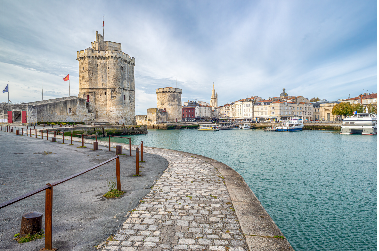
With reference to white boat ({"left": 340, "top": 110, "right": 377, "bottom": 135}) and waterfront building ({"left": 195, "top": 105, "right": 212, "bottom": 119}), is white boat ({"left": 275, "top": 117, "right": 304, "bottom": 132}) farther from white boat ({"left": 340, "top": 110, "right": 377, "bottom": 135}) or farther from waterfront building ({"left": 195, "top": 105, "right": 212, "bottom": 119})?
waterfront building ({"left": 195, "top": 105, "right": 212, "bottom": 119})

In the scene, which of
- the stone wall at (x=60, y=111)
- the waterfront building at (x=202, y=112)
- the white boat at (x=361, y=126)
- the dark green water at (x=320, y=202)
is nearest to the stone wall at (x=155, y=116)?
the stone wall at (x=60, y=111)

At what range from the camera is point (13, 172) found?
8266 millimetres

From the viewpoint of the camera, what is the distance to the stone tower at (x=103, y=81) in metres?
52.3

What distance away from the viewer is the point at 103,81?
2093 inches

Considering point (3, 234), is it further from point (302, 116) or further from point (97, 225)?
point (302, 116)

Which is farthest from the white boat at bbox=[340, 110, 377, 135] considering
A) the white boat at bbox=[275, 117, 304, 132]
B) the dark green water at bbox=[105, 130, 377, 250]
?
the dark green water at bbox=[105, 130, 377, 250]

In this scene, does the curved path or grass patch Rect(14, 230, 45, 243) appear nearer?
grass patch Rect(14, 230, 45, 243)

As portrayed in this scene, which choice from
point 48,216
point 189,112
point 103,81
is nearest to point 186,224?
point 48,216

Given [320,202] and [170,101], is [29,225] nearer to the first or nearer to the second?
[320,202]

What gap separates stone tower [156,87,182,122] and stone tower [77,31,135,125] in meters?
23.4

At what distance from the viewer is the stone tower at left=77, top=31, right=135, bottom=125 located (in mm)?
52344

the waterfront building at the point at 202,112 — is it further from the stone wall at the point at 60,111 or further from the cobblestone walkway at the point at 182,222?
the cobblestone walkway at the point at 182,222

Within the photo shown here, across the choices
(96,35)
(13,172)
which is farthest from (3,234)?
(96,35)

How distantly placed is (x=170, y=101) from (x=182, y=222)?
242 feet
